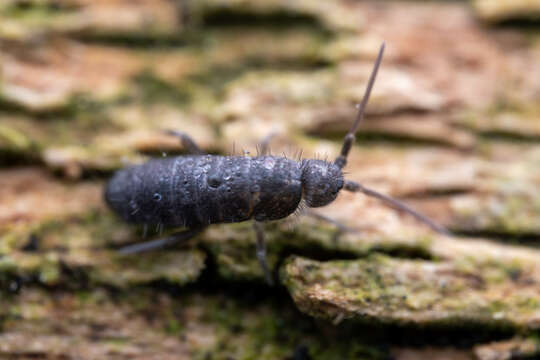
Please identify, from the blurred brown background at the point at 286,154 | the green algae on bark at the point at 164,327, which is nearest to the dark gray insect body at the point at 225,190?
the blurred brown background at the point at 286,154

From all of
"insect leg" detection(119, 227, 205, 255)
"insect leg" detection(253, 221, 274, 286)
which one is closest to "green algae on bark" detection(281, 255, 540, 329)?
"insect leg" detection(253, 221, 274, 286)

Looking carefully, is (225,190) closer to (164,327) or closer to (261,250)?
(261,250)

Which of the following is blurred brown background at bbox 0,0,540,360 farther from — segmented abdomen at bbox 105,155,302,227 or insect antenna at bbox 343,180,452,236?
segmented abdomen at bbox 105,155,302,227

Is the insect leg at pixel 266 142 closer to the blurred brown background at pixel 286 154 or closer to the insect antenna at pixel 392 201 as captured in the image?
the blurred brown background at pixel 286 154

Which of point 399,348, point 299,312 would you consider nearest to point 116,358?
point 299,312

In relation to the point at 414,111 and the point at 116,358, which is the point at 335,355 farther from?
the point at 414,111
